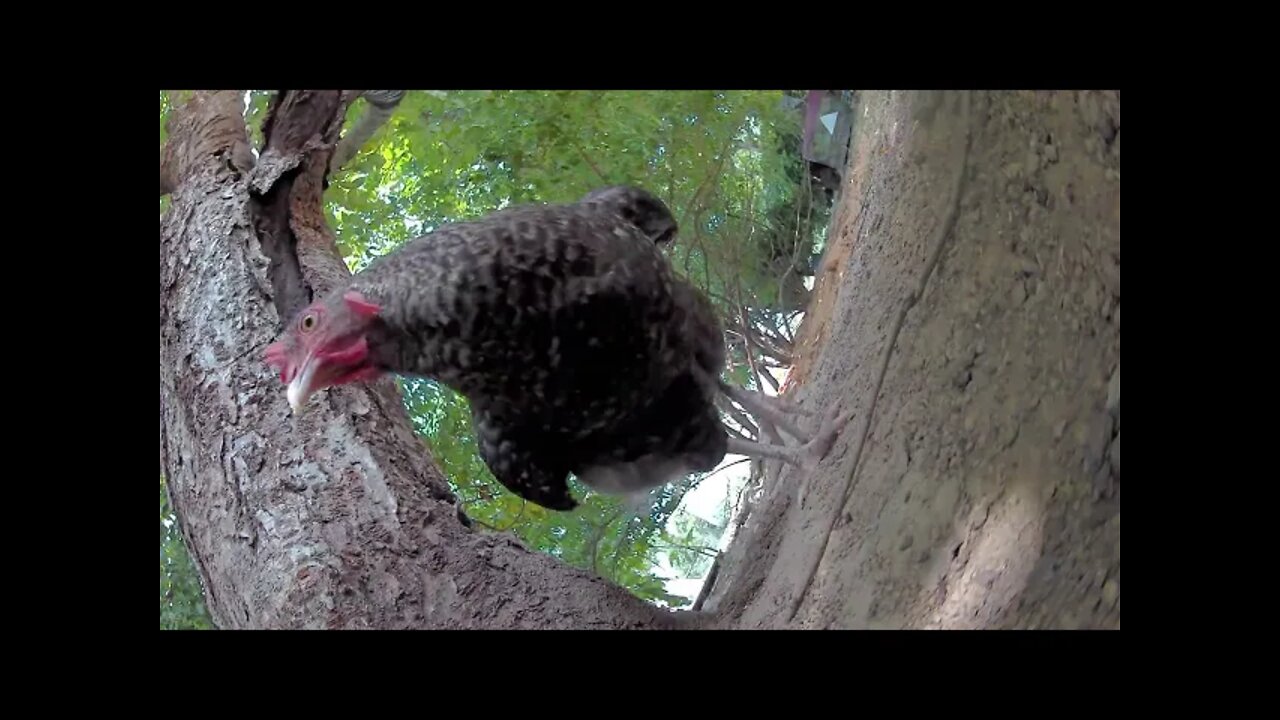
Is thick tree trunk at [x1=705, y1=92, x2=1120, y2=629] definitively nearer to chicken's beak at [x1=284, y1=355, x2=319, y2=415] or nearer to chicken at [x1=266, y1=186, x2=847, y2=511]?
chicken at [x1=266, y1=186, x2=847, y2=511]

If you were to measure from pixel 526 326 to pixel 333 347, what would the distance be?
30cm

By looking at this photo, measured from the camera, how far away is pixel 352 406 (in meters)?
1.89

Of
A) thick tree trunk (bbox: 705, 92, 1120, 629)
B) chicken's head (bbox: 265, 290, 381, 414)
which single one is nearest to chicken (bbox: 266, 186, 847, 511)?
chicken's head (bbox: 265, 290, 381, 414)

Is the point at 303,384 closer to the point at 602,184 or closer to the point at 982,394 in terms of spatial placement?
the point at 982,394

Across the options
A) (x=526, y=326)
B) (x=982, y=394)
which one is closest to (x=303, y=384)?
(x=526, y=326)

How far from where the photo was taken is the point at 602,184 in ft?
9.21

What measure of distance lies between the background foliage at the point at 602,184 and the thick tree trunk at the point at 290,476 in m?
0.48

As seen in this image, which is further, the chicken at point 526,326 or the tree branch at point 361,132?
the tree branch at point 361,132

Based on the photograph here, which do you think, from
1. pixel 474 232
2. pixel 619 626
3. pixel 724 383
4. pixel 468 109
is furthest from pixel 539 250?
pixel 468 109

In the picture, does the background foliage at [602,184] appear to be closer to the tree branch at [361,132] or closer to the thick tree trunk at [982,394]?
the tree branch at [361,132]

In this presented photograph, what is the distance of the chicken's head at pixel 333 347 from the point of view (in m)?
1.28

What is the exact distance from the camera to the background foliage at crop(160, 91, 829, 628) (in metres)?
2.71

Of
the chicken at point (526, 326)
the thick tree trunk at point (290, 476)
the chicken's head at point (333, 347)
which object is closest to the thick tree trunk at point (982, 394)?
the chicken at point (526, 326)
